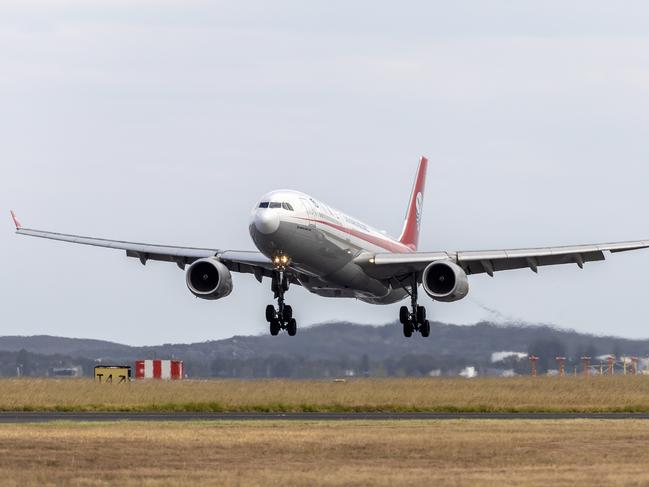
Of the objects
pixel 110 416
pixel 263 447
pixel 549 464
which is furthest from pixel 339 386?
pixel 549 464

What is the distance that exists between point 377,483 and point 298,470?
2436mm

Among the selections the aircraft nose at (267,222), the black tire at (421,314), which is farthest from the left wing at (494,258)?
the aircraft nose at (267,222)

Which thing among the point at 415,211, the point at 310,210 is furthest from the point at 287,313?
the point at 415,211

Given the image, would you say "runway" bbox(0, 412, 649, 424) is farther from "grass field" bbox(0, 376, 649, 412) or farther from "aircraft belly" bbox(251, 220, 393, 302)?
"aircraft belly" bbox(251, 220, 393, 302)

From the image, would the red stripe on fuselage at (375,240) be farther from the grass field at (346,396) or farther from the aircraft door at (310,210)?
the grass field at (346,396)

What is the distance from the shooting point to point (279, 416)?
4325cm

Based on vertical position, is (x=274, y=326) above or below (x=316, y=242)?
below

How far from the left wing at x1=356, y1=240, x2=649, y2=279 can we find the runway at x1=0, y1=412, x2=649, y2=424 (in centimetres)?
933

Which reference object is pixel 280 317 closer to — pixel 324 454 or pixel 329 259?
pixel 329 259

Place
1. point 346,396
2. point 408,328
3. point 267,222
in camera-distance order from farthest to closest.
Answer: point 408,328 → point 346,396 → point 267,222

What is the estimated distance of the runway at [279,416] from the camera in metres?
40.9

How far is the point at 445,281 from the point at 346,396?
6.36m

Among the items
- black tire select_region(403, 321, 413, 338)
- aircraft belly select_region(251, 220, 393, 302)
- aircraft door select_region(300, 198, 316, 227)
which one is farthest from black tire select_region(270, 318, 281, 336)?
black tire select_region(403, 321, 413, 338)

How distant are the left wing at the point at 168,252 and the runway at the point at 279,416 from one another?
11.5m
